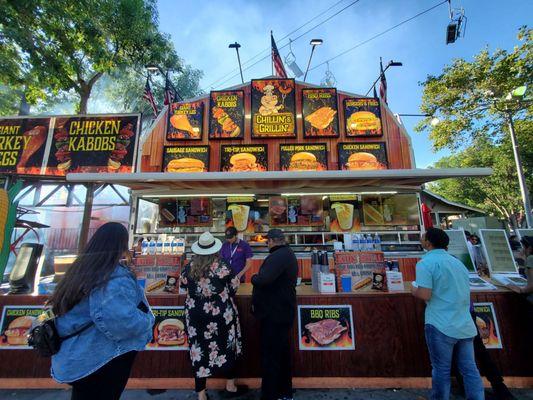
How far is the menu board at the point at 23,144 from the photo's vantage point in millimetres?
8672

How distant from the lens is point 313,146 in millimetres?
7934

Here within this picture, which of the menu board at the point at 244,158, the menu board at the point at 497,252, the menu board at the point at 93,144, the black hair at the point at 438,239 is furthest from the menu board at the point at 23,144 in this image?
the menu board at the point at 497,252

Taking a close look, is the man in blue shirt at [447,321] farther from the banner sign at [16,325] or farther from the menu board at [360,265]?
the banner sign at [16,325]

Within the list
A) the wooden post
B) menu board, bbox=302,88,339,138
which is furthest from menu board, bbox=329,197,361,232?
the wooden post

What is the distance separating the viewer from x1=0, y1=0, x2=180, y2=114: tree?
8367 millimetres

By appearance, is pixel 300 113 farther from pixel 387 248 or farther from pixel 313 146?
pixel 387 248

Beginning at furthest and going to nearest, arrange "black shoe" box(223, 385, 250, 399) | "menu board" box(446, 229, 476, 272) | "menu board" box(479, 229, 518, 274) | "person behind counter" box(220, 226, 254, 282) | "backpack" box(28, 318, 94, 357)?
"person behind counter" box(220, 226, 254, 282) → "menu board" box(446, 229, 476, 272) → "menu board" box(479, 229, 518, 274) → "black shoe" box(223, 385, 250, 399) → "backpack" box(28, 318, 94, 357)

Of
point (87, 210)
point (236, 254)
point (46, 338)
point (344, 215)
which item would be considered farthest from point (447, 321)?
point (87, 210)

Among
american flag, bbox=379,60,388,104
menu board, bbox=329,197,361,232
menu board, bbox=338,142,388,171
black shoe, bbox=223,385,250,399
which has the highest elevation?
american flag, bbox=379,60,388,104

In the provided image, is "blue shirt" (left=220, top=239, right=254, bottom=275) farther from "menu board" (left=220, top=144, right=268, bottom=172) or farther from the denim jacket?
the denim jacket

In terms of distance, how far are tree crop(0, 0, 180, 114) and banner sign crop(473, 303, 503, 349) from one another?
12.8 metres

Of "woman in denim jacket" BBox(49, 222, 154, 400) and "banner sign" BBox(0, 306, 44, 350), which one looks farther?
"banner sign" BBox(0, 306, 44, 350)

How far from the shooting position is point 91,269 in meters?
1.80

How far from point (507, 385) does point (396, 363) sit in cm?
146
